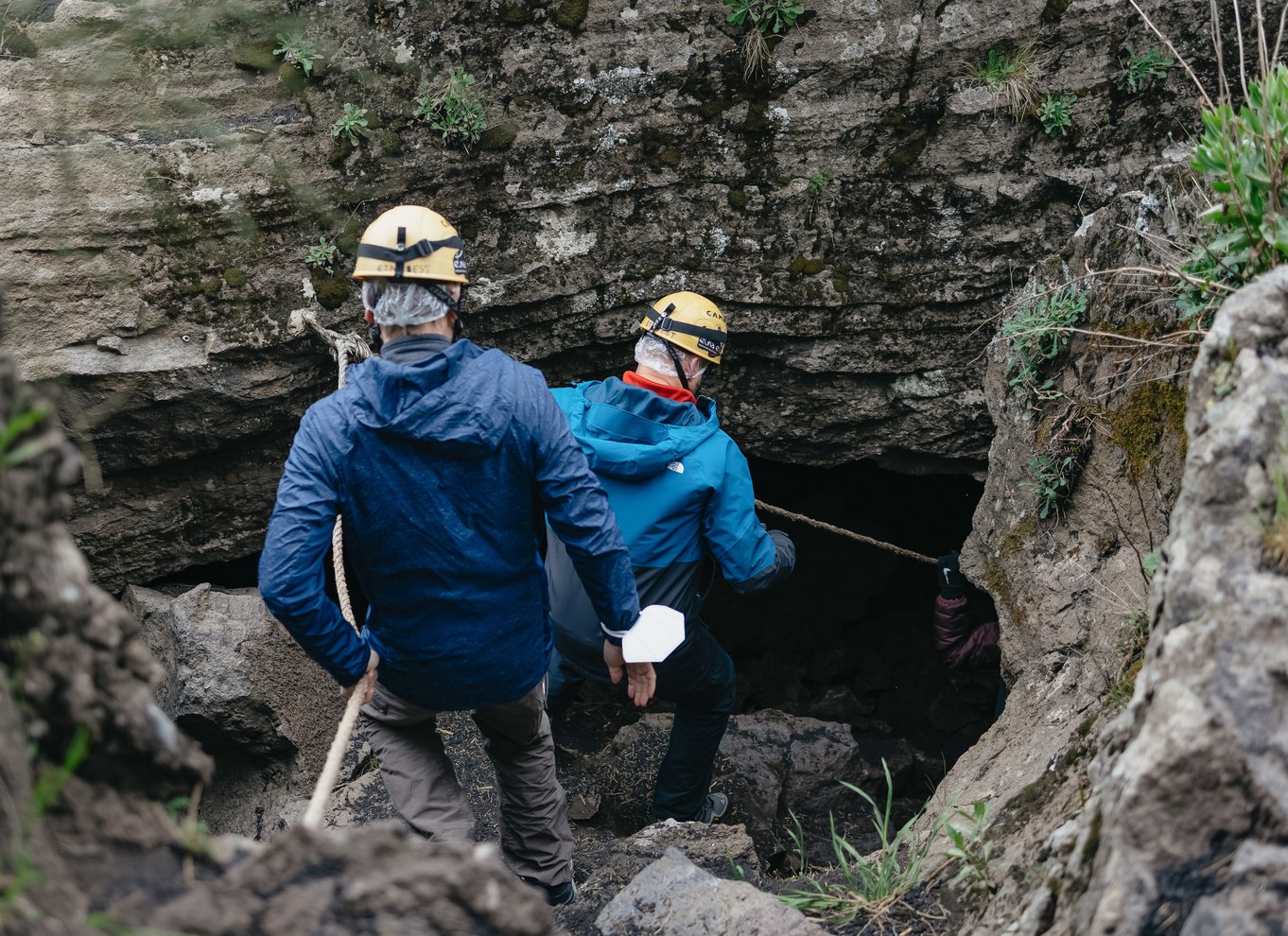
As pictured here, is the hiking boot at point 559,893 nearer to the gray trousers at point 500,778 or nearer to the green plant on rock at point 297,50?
the gray trousers at point 500,778

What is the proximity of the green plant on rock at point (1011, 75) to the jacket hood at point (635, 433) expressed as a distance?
97.1 inches

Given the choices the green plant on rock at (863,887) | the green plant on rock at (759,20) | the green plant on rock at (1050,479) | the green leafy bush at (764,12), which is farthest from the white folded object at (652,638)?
the green leafy bush at (764,12)

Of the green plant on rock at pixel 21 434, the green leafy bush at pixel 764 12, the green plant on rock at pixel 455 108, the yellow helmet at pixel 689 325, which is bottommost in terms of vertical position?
the yellow helmet at pixel 689 325

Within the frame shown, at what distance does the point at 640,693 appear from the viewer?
3635mm

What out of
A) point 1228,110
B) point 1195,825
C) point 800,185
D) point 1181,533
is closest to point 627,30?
point 800,185

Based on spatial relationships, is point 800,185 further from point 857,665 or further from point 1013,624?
point 857,665

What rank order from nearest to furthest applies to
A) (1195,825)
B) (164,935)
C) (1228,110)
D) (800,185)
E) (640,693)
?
1. (164,935)
2. (1195,825)
3. (1228,110)
4. (640,693)
5. (800,185)

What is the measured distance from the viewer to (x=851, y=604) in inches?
305

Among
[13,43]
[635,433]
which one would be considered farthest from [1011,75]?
[13,43]

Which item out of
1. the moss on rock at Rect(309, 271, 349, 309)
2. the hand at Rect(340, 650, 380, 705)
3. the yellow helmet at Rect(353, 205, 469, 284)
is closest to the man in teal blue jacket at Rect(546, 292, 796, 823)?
the hand at Rect(340, 650, 380, 705)

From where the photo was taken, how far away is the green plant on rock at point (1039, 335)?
4.26 metres

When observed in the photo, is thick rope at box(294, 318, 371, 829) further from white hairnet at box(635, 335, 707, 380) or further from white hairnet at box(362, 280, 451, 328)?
white hairnet at box(635, 335, 707, 380)

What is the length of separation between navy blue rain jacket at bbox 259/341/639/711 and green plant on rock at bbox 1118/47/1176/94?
366 cm

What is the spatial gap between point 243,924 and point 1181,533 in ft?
6.44
